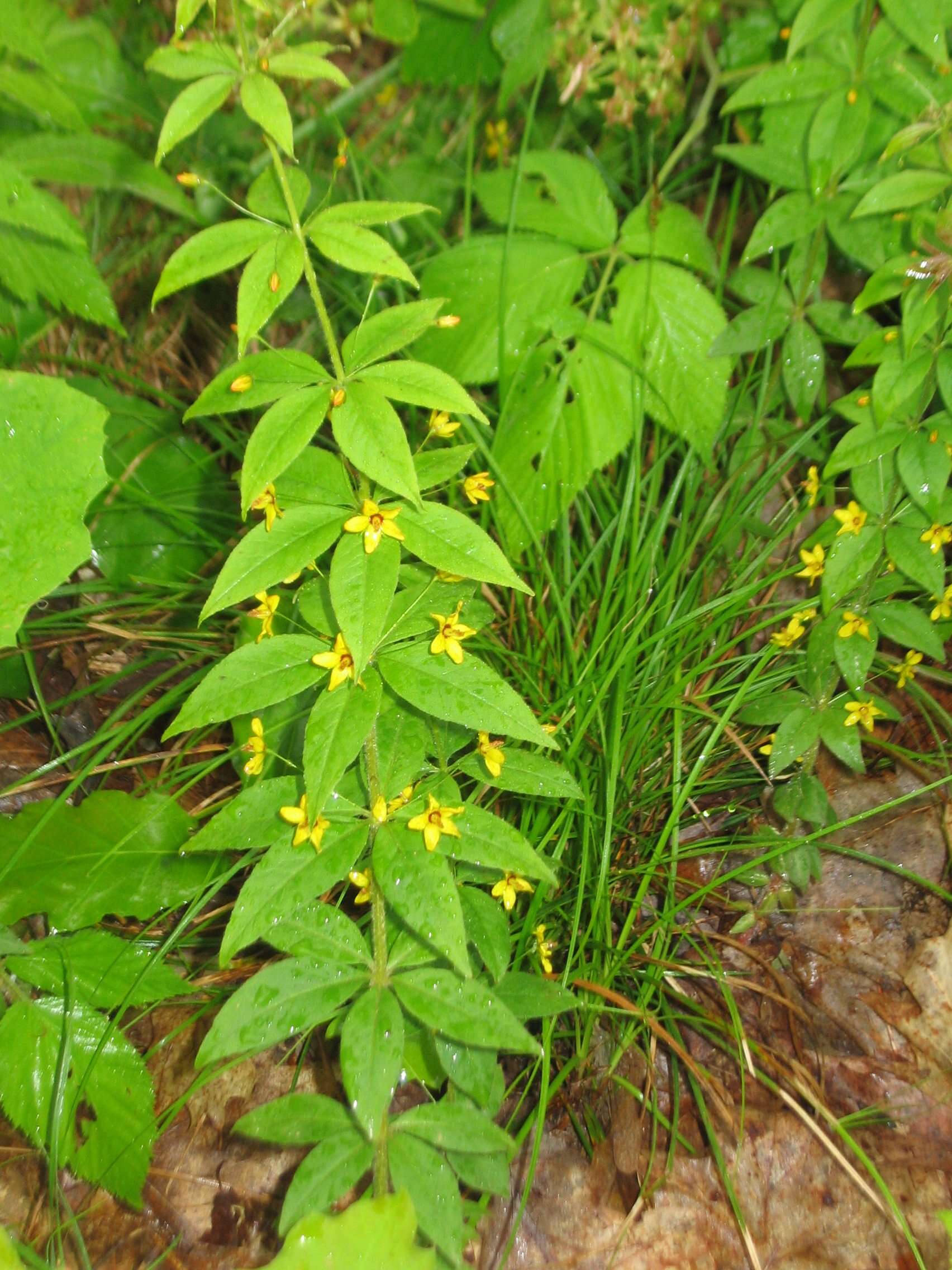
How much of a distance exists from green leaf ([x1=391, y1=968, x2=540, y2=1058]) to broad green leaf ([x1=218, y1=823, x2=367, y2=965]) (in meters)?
0.22

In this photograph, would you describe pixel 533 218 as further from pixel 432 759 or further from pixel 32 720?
pixel 32 720

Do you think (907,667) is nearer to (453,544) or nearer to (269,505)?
(453,544)

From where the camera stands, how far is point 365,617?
1.18 metres

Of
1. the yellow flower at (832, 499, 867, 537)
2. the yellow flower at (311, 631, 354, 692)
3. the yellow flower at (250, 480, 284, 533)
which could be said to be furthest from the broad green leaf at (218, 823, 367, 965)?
the yellow flower at (832, 499, 867, 537)

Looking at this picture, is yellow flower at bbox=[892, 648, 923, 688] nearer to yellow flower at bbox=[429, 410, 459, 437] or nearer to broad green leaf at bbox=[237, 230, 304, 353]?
yellow flower at bbox=[429, 410, 459, 437]

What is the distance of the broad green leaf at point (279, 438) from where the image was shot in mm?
1129

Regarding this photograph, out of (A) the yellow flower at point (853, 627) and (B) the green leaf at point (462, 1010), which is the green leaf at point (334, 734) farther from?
(A) the yellow flower at point (853, 627)

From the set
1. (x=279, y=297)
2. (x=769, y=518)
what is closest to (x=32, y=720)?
(x=279, y=297)

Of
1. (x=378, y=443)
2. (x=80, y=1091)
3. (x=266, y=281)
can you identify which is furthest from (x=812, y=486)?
(x=80, y=1091)

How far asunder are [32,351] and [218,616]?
3.82 feet

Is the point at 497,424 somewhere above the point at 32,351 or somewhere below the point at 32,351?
above

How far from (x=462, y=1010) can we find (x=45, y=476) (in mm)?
1323

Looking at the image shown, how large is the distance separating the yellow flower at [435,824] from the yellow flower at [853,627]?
861 mm

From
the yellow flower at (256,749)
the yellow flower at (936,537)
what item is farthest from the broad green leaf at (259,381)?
the yellow flower at (936,537)
